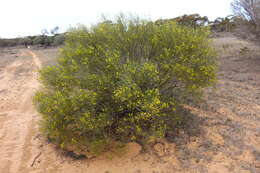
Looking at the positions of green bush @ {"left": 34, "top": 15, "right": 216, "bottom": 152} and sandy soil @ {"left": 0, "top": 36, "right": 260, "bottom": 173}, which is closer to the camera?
green bush @ {"left": 34, "top": 15, "right": 216, "bottom": 152}

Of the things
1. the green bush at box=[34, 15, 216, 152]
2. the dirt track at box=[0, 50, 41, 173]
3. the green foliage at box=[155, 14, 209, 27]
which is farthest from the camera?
the green foliage at box=[155, 14, 209, 27]

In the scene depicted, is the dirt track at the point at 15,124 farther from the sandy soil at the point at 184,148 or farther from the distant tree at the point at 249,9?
the distant tree at the point at 249,9

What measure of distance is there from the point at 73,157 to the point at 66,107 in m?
1.33

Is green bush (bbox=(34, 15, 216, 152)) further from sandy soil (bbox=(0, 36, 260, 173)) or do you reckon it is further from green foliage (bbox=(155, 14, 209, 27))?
green foliage (bbox=(155, 14, 209, 27))

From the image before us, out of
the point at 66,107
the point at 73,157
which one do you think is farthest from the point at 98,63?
the point at 73,157

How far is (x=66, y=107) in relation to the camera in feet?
14.9

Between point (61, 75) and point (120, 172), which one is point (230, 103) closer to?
point (120, 172)

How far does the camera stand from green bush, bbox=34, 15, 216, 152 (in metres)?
4.52

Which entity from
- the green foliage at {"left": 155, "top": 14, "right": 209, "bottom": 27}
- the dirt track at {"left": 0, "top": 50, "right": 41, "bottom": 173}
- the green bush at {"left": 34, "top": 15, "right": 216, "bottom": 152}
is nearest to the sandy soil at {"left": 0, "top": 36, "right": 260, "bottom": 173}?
the dirt track at {"left": 0, "top": 50, "right": 41, "bottom": 173}

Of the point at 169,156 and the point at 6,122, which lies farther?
the point at 6,122

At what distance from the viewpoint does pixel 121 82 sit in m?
4.61

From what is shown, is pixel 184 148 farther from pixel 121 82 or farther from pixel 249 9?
pixel 249 9

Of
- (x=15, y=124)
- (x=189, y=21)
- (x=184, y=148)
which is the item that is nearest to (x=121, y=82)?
(x=184, y=148)

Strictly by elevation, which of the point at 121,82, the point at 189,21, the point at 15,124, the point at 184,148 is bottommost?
the point at 184,148
